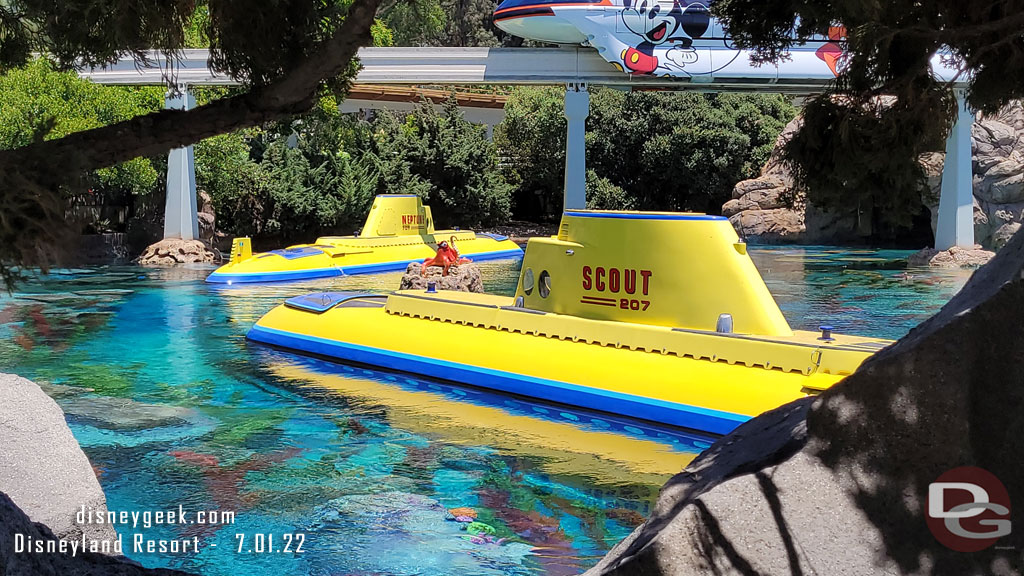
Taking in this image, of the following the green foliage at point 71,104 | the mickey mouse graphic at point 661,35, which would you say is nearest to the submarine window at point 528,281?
the mickey mouse graphic at point 661,35

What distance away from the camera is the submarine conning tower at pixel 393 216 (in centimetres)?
2922

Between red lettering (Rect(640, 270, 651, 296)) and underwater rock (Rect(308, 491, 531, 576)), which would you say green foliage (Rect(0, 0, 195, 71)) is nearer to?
underwater rock (Rect(308, 491, 531, 576))

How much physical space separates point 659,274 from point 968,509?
8.02 m

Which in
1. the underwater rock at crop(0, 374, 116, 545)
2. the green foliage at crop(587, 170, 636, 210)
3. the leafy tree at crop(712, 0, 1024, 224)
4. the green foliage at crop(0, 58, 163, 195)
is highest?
the green foliage at crop(0, 58, 163, 195)

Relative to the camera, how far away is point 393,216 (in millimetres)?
29328

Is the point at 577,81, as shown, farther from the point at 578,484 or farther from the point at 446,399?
the point at 578,484

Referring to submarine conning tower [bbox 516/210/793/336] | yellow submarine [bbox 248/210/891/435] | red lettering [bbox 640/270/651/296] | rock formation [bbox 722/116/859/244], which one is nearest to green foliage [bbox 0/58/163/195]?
yellow submarine [bbox 248/210/891/435]

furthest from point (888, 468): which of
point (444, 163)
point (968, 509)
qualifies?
Answer: point (444, 163)

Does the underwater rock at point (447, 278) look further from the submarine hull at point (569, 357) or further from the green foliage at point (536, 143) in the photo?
the green foliage at point (536, 143)

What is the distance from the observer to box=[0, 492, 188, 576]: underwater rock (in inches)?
195

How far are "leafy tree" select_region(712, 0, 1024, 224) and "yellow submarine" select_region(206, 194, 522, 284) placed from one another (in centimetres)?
1988

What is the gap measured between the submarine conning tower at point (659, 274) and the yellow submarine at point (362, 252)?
1257 cm

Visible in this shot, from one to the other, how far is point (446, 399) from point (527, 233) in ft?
95.3

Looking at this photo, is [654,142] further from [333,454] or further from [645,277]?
[333,454]
